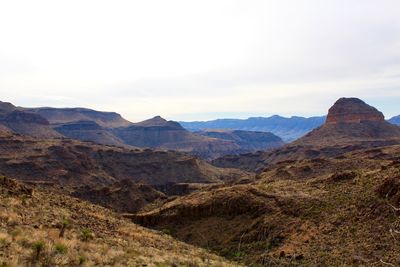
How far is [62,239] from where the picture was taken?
17.7 metres

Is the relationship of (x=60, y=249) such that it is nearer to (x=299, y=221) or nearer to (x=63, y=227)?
(x=63, y=227)

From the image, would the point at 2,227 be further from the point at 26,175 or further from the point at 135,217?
the point at 26,175

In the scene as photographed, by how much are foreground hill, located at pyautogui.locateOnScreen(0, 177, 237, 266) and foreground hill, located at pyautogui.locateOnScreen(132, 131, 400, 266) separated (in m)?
8.39

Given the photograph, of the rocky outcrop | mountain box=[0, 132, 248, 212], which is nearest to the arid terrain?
the rocky outcrop

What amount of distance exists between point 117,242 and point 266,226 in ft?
55.9

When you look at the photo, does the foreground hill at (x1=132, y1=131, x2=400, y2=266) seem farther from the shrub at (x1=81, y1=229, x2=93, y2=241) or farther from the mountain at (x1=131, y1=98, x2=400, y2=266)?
the shrub at (x1=81, y1=229, x2=93, y2=241)

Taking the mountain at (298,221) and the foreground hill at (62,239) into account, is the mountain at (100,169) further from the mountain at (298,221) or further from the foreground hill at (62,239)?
the foreground hill at (62,239)

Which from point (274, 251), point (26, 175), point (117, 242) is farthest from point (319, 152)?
point (117, 242)

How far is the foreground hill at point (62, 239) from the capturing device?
14.4m

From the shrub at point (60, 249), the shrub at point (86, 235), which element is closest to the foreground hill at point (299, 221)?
the shrub at point (86, 235)

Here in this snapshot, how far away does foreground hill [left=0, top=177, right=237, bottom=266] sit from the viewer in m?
14.4

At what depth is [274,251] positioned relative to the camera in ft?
101

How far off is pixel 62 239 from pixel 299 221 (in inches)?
836

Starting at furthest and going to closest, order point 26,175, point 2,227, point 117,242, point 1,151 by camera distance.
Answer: point 1,151, point 26,175, point 117,242, point 2,227
